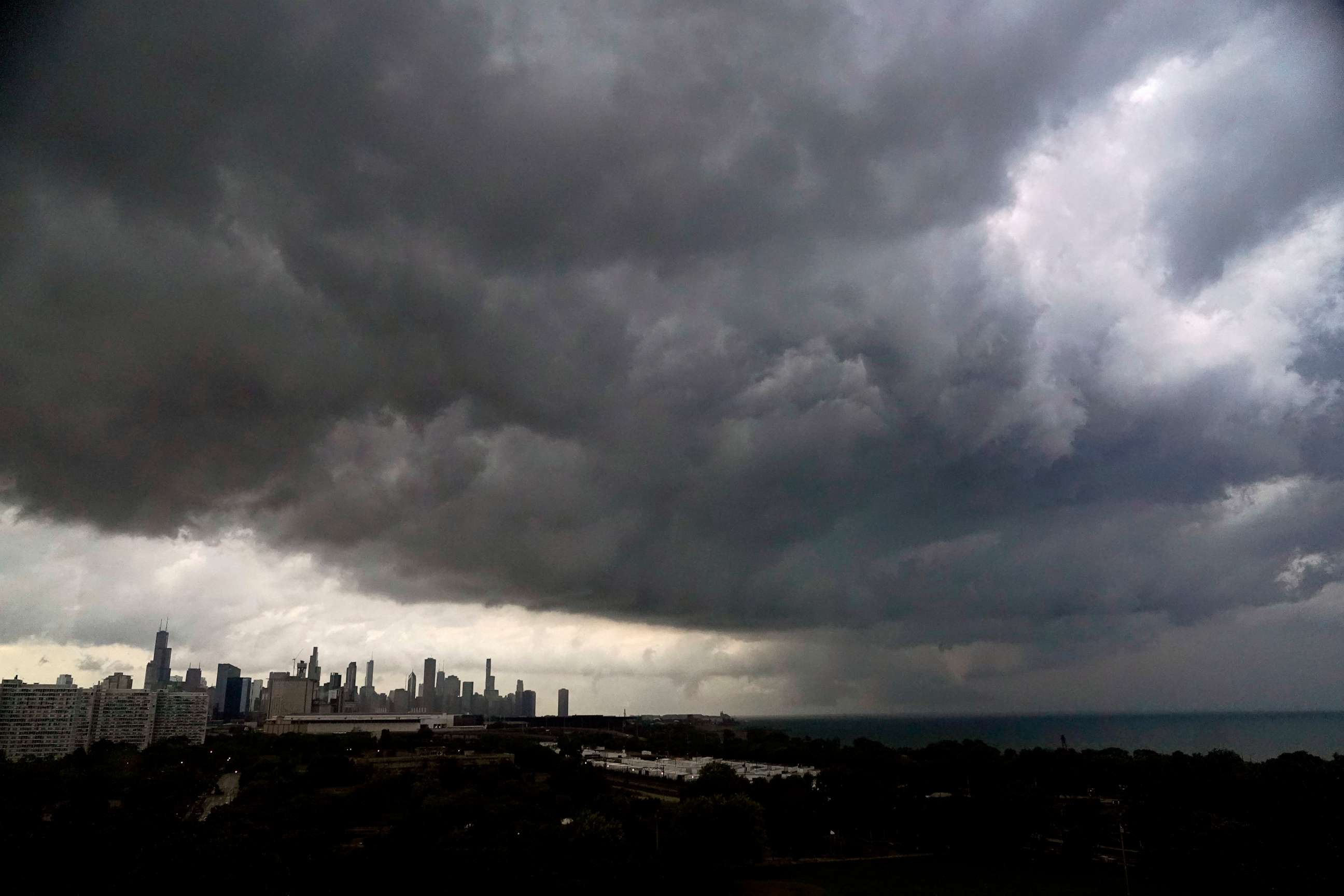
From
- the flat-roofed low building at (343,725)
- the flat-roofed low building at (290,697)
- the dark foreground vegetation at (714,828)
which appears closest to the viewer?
the dark foreground vegetation at (714,828)

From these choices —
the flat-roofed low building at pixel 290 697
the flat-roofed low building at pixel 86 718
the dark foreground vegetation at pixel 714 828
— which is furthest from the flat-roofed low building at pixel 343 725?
the dark foreground vegetation at pixel 714 828

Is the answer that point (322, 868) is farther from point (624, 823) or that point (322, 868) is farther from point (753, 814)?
point (753, 814)

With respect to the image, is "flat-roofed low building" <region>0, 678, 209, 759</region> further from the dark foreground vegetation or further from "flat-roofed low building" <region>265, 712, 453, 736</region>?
the dark foreground vegetation

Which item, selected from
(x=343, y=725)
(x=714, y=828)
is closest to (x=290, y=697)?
(x=343, y=725)

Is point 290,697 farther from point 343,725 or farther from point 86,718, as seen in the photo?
point 86,718

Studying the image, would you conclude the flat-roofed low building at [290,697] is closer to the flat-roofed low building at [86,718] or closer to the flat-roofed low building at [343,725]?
the flat-roofed low building at [343,725]

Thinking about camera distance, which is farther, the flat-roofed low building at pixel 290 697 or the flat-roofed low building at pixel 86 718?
the flat-roofed low building at pixel 290 697
